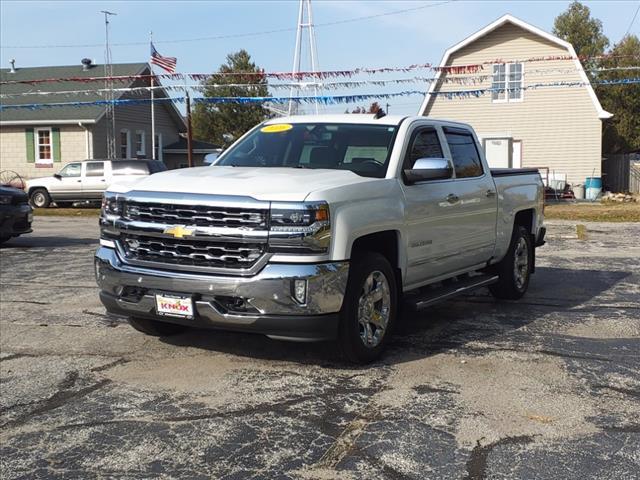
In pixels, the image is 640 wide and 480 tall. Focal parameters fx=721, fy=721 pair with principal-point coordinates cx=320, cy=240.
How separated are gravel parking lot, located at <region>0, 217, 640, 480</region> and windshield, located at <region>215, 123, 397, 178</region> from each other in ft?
5.09

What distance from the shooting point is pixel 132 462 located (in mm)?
3754

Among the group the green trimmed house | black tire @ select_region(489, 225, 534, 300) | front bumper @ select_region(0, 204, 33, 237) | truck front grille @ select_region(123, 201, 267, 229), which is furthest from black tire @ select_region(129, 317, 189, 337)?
the green trimmed house

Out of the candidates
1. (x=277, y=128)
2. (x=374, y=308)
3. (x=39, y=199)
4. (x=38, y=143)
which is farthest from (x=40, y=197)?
(x=374, y=308)

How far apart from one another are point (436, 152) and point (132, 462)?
13.5ft

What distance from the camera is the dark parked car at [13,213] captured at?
503 inches

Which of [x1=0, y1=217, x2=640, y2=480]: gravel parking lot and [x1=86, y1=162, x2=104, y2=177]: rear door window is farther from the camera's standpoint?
[x1=86, y1=162, x2=104, y2=177]: rear door window

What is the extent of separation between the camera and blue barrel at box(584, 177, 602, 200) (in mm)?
29266

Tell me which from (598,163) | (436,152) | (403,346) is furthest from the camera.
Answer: (598,163)

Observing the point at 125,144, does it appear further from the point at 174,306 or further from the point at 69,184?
the point at 174,306

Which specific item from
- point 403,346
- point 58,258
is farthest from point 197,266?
point 58,258

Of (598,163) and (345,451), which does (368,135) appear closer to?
(345,451)

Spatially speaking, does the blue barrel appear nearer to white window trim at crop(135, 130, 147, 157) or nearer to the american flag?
the american flag

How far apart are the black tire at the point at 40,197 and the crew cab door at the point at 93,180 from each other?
157 centimetres

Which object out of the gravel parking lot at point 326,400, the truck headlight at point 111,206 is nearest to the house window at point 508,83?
the gravel parking lot at point 326,400
